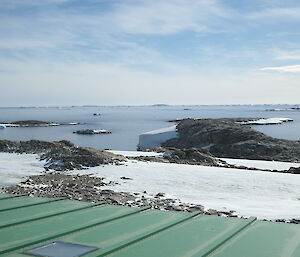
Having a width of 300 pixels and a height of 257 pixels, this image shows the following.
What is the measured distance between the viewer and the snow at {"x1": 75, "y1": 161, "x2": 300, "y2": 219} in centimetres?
873

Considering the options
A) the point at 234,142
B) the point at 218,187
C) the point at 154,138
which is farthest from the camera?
the point at 154,138

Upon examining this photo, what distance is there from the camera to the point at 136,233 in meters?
4.75

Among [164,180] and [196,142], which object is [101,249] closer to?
[164,180]

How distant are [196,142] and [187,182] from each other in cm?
3388

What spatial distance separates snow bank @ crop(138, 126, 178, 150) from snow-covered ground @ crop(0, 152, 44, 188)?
29.5 meters

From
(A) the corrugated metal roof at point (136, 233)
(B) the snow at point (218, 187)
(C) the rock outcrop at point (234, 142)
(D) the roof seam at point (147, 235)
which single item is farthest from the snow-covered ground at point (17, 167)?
Result: (C) the rock outcrop at point (234, 142)

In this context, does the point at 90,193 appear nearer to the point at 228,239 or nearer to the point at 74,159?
the point at 74,159

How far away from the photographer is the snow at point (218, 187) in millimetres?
8734

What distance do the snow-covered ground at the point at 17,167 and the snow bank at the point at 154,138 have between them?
29527 mm

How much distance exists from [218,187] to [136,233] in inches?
263

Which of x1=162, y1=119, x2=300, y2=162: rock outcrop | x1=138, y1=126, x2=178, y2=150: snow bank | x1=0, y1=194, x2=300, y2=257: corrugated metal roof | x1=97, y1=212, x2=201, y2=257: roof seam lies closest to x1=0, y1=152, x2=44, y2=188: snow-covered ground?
x1=0, y1=194, x2=300, y2=257: corrugated metal roof

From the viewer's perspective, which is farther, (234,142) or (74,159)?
(234,142)

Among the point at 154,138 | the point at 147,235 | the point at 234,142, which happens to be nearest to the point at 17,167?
the point at 147,235

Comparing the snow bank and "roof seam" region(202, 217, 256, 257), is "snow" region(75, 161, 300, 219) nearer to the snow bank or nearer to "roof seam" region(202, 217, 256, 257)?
"roof seam" region(202, 217, 256, 257)
